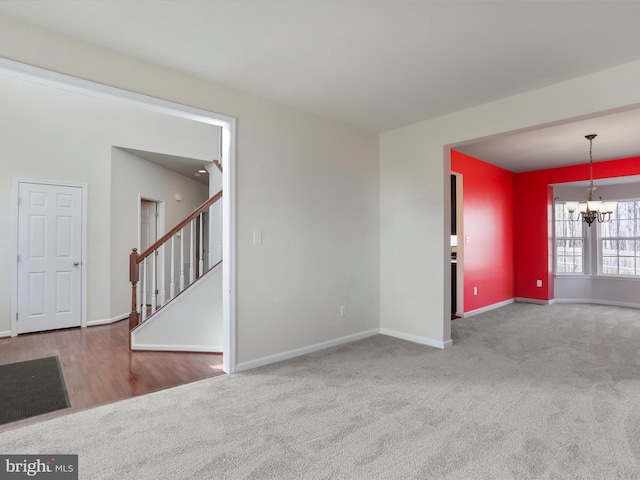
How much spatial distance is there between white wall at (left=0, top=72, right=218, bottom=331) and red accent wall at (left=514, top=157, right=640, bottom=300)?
6142 millimetres

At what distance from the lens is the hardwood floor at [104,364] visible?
2.79 m

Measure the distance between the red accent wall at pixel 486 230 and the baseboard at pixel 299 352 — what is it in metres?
2.24

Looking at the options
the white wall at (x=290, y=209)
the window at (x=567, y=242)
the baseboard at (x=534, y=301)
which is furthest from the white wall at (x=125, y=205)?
→ the window at (x=567, y=242)

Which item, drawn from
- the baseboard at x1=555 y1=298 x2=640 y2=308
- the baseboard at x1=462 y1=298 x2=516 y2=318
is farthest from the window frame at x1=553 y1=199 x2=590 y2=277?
the baseboard at x1=462 y1=298 x2=516 y2=318

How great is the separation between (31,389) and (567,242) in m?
8.41

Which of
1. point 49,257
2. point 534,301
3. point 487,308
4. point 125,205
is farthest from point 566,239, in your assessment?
point 49,257

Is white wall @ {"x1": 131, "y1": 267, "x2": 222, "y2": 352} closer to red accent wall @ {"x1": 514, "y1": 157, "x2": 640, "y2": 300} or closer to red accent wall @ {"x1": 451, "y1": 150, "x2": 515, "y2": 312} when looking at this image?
red accent wall @ {"x1": 451, "y1": 150, "x2": 515, "y2": 312}

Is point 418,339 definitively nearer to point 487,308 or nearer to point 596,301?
point 487,308

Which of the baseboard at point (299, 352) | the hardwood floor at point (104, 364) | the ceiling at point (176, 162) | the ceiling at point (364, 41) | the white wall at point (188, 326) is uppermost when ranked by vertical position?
the ceiling at point (176, 162)

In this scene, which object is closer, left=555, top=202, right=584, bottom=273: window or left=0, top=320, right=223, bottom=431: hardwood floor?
left=0, top=320, right=223, bottom=431: hardwood floor

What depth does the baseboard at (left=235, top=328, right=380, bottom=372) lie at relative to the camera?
325 cm

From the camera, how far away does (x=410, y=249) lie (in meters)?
4.21

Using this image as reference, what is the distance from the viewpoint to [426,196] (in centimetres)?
405

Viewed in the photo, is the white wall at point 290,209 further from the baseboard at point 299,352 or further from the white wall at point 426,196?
the white wall at point 426,196
